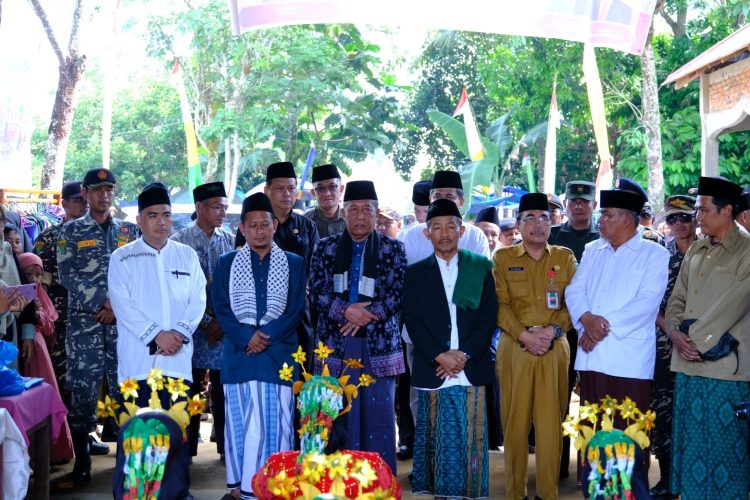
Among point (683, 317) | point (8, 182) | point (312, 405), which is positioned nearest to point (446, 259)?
point (683, 317)

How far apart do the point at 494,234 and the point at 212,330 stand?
3151 millimetres

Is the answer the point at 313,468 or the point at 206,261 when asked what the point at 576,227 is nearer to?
the point at 206,261

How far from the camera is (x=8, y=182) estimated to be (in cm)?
953

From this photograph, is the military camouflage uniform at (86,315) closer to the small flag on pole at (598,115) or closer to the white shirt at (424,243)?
the white shirt at (424,243)

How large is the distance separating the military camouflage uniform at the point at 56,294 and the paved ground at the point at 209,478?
602 millimetres

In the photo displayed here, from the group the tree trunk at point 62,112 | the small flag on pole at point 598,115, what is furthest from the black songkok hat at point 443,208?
the tree trunk at point 62,112

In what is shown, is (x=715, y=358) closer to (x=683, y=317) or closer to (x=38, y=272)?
(x=683, y=317)

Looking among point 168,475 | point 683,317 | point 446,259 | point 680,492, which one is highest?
point 446,259

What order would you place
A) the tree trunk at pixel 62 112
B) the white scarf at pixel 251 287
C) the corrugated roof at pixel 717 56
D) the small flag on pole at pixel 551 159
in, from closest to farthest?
1. the white scarf at pixel 251 287
2. the corrugated roof at pixel 717 56
3. the tree trunk at pixel 62 112
4. the small flag on pole at pixel 551 159

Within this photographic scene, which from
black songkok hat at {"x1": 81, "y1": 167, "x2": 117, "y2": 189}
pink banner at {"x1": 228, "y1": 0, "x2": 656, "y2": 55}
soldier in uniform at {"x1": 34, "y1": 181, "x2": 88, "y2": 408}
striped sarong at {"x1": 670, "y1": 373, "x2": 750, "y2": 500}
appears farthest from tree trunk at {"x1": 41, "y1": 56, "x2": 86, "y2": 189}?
Result: striped sarong at {"x1": 670, "y1": 373, "x2": 750, "y2": 500}

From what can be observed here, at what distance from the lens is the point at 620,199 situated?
5.34 meters

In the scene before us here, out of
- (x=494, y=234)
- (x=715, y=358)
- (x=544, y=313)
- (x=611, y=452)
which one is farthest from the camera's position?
(x=494, y=234)

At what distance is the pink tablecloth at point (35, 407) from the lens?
4.59 meters

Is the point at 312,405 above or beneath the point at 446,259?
beneath
